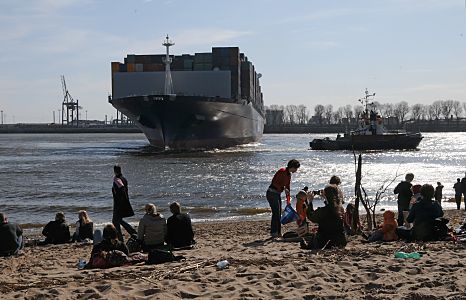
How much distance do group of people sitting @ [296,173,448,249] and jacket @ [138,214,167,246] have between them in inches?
85.8

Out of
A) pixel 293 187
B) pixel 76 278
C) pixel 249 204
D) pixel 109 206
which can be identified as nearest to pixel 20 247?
pixel 76 278

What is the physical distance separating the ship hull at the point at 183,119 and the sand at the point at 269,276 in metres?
44.7

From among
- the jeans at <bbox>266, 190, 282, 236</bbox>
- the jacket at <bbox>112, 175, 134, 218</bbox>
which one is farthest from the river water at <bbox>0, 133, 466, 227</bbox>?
the jeans at <bbox>266, 190, 282, 236</bbox>

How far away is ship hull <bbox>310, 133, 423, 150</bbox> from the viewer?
205 ft

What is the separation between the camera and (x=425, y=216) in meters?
9.52

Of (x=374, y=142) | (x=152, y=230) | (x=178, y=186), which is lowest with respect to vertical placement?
(x=178, y=186)

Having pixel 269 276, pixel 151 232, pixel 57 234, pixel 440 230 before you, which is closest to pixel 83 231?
pixel 57 234

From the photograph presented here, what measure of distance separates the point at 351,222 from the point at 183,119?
44.4 meters

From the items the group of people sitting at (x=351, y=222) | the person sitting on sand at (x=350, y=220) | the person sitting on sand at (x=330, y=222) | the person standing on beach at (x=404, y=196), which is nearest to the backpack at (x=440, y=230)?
the group of people sitting at (x=351, y=222)

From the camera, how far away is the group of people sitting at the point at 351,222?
8.96 meters

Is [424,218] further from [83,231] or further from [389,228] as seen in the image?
[83,231]

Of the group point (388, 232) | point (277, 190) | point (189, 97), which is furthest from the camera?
point (189, 97)

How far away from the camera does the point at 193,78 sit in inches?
2869

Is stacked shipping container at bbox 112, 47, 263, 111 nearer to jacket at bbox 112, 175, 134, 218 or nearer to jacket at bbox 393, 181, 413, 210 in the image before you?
jacket at bbox 393, 181, 413, 210
